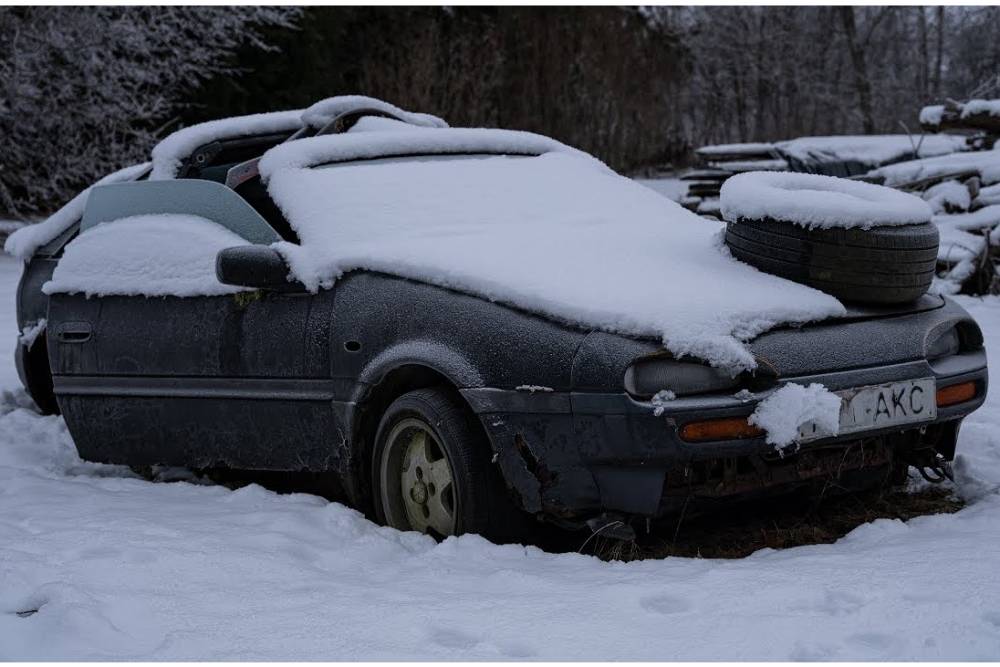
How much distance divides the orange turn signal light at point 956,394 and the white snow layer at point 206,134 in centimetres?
323

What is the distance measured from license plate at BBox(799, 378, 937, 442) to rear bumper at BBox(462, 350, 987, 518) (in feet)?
0.08

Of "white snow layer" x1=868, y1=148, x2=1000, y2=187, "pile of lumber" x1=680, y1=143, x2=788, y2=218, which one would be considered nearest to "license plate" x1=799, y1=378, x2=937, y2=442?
"white snow layer" x1=868, y1=148, x2=1000, y2=187

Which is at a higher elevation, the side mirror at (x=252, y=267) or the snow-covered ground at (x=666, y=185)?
the side mirror at (x=252, y=267)

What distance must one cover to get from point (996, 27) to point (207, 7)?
30.3 m

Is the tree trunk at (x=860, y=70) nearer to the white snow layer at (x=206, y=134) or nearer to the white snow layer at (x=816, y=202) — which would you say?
the white snow layer at (x=206, y=134)

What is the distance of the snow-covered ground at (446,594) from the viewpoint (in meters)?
2.63

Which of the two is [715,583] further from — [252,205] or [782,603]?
[252,205]

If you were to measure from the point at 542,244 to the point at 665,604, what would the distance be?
1.40 meters

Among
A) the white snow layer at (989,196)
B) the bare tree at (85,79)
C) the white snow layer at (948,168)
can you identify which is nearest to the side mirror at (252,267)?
the white snow layer at (989,196)

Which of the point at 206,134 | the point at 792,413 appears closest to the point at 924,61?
the point at 206,134

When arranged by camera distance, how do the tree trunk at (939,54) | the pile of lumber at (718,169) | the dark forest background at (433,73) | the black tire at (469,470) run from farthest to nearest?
the tree trunk at (939,54) → the dark forest background at (433,73) → the pile of lumber at (718,169) → the black tire at (469,470)

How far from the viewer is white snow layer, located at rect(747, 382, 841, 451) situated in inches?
122

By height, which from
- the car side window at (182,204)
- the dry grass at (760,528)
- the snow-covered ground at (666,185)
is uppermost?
the car side window at (182,204)

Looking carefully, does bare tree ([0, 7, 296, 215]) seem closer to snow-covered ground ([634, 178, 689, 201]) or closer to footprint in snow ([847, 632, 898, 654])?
snow-covered ground ([634, 178, 689, 201])
